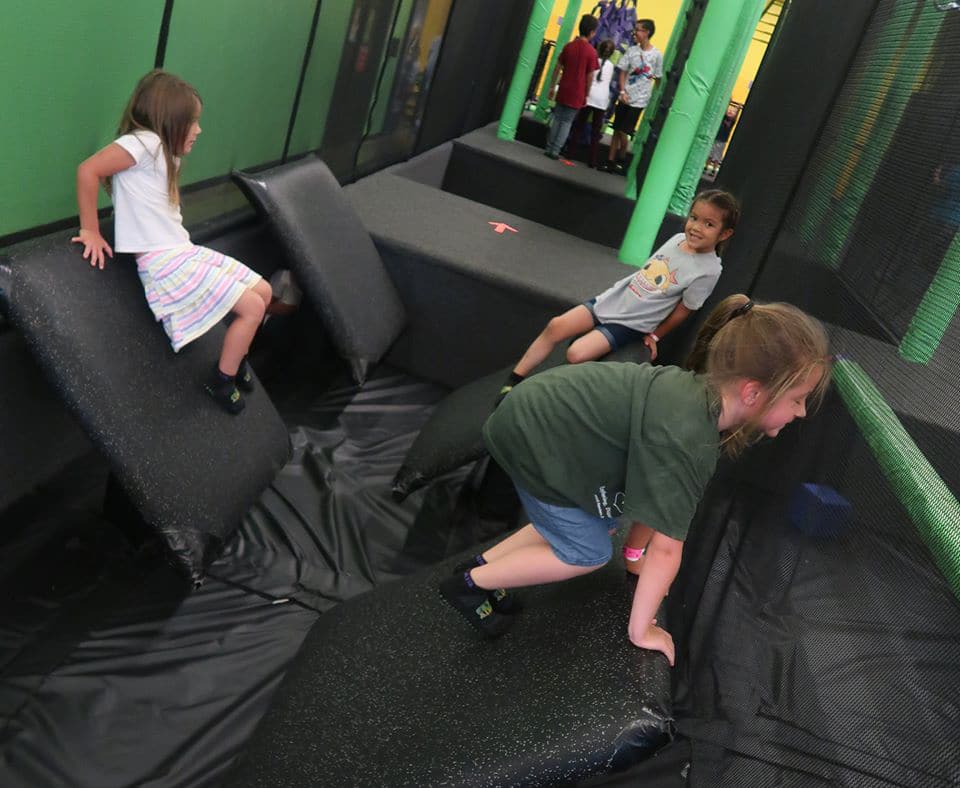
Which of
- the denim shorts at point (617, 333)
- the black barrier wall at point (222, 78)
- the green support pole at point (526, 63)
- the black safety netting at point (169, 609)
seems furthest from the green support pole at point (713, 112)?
the black safety netting at point (169, 609)

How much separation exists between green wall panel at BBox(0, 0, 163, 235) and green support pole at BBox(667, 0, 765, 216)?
3762mm

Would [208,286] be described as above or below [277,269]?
above

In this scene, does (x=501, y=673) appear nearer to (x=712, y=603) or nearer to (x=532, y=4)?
(x=712, y=603)

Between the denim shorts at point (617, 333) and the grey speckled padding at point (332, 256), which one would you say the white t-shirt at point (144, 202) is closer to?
the grey speckled padding at point (332, 256)

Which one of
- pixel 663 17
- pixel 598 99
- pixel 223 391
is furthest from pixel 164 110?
pixel 663 17

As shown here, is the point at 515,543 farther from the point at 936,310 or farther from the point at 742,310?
the point at 936,310

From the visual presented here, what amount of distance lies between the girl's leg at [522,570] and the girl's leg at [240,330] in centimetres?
92

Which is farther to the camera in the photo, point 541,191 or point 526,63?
point 526,63

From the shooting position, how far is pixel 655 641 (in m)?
1.70

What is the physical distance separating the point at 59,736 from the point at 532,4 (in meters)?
7.98

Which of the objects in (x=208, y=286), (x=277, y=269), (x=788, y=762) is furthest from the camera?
(x=277, y=269)

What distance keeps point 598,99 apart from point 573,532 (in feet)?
22.0

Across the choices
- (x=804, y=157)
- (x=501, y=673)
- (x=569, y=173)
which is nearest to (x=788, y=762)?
(x=501, y=673)

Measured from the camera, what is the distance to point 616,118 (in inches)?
315
